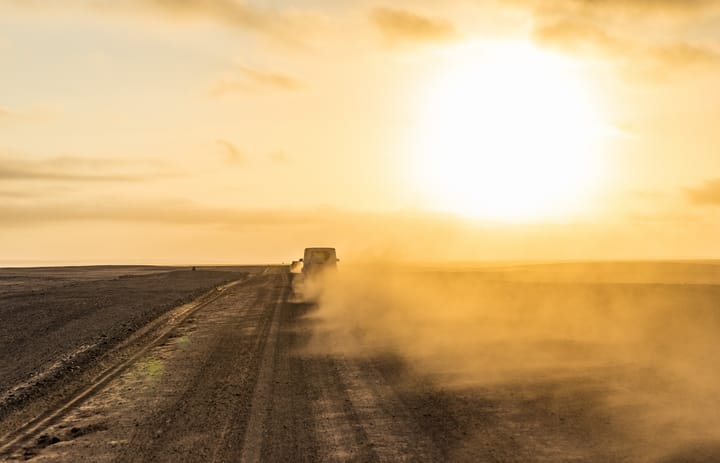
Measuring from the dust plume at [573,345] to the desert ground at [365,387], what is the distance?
68 mm

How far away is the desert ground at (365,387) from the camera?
365 inches

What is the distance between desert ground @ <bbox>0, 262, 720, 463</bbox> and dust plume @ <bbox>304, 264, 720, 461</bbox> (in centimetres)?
7

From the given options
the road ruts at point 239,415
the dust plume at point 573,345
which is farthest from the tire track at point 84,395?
the dust plume at point 573,345

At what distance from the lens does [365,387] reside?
1327 cm

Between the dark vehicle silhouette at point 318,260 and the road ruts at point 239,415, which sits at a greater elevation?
the dark vehicle silhouette at point 318,260

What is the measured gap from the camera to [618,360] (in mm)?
16578

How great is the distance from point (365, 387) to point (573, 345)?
8578 mm

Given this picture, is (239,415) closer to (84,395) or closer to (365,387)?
(365,387)

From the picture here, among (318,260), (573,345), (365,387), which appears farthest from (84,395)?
(318,260)

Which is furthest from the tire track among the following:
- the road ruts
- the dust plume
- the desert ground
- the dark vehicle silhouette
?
the dark vehicle silhouette

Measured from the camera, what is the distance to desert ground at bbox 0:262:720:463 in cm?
927

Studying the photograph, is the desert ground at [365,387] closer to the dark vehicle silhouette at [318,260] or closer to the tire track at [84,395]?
the tire track at [84,395]

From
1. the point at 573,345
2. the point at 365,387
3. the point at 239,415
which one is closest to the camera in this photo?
the point at 239,415

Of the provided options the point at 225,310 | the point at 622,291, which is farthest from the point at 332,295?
the point at 622,291
